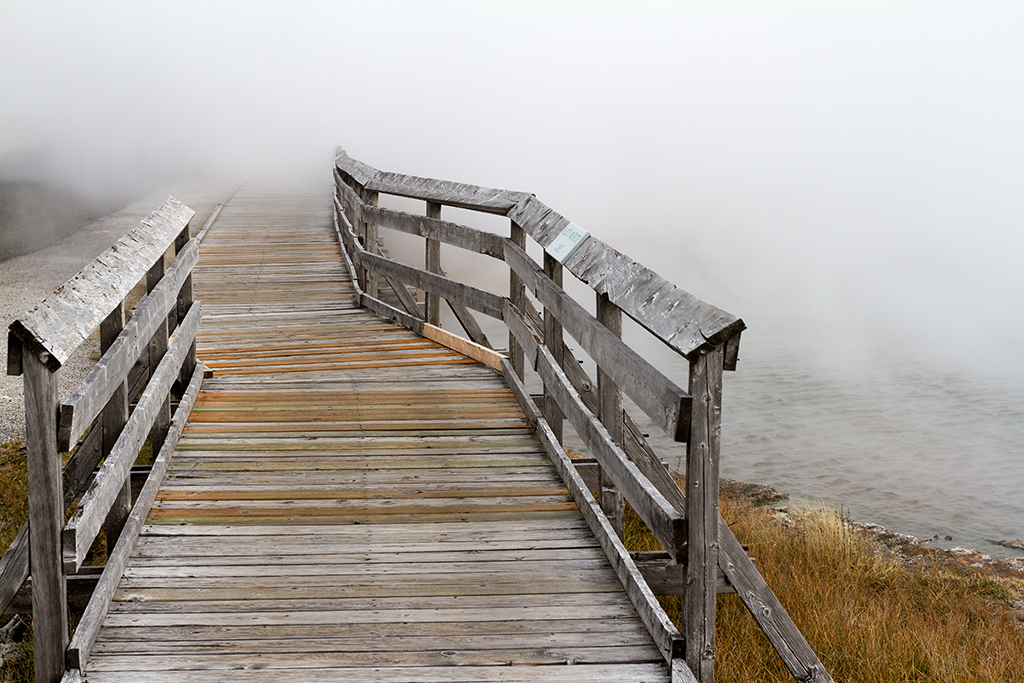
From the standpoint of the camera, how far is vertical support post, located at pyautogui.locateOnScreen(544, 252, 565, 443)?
489cm

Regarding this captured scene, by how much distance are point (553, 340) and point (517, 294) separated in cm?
74

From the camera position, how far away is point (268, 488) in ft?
14.6

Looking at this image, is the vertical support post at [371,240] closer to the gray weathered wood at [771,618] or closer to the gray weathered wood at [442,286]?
the gray weathered wood at [442,286]

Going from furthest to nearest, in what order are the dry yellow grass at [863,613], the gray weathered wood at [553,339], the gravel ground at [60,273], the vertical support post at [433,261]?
the gravel ground at [60,273] → the vertical support post at [433,261] → the dry yellow grass at [863,613] → the gray weathered wood at [553,339]

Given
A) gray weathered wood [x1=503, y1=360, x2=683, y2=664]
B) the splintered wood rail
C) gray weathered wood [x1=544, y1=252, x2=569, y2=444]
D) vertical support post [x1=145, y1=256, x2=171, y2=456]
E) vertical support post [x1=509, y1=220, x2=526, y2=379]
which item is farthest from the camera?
vertical support post [x1=509, y1=220, x2=526, y2=379]

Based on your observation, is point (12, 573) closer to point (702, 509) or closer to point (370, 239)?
point (702, 509)

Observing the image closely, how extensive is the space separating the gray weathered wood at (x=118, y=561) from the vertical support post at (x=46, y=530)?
0.05 meters

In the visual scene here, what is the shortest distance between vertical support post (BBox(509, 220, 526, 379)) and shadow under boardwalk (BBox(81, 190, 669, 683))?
0.19 meters

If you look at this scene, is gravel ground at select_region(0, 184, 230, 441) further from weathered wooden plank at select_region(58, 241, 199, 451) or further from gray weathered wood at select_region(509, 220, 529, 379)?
gray weathered wood at select_region(509, 220, 529, 379)

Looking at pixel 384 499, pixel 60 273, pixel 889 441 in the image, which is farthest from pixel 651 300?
pixel 889 441

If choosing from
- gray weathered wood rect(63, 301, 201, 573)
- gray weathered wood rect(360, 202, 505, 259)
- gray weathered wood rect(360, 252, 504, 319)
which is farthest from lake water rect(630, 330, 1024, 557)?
gray weathered wood rect(63, 301, 201, 573)

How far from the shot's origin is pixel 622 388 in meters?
3.52

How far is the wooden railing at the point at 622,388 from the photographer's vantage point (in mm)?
2846

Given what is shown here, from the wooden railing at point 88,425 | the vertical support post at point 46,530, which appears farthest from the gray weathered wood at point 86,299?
the vertical support post at point 46,530
